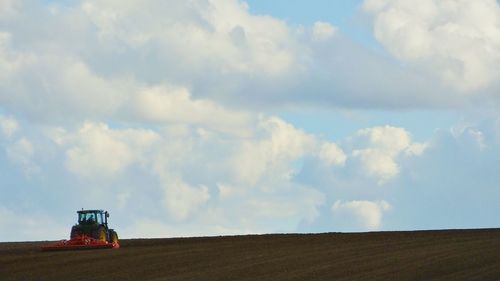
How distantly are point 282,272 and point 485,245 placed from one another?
41.6 ft

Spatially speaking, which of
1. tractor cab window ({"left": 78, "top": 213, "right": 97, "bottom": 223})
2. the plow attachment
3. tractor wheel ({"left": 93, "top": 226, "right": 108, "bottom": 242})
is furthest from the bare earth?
tractor cab window ({"left": 78, "top": 213, "right": 97, "bottom": 223})

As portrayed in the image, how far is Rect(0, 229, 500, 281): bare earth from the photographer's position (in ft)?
113

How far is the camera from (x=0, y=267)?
4250cm

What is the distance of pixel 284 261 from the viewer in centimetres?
3966

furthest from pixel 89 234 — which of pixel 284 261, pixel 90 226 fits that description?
pixel 284 261

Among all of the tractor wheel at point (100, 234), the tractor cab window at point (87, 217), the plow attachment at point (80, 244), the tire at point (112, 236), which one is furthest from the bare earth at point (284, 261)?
the tire at point (112, 236)

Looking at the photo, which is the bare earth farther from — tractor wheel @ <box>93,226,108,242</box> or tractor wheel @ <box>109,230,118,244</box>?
tractor wheel @ <box>109,230,118,244</box>

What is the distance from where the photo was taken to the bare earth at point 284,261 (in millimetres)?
34312

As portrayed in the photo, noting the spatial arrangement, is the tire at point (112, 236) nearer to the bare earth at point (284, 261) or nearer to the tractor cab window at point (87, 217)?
the tractor cab window at point (87, 217)

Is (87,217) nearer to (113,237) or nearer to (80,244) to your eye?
(80,244)

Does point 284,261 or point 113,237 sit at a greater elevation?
point 113,237

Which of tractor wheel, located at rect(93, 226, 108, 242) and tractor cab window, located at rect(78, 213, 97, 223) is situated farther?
tractor cab window, located at rect(78, 213, 97, 223)

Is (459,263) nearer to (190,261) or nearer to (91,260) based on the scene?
(190,261)

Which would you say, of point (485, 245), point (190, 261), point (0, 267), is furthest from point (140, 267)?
point (485, 245)
